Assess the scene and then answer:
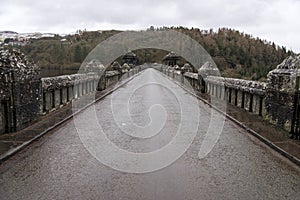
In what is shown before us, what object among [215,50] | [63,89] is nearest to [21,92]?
[63,89]

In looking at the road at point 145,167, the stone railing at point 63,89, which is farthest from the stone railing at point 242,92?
the stone railing at point 63,89

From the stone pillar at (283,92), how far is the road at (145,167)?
985mm

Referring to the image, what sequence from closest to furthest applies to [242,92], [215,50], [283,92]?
[283,92] → [242,92] → [215,50]

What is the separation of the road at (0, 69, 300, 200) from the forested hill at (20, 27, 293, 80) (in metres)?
33.6

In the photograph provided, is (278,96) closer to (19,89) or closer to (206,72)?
(19,89)

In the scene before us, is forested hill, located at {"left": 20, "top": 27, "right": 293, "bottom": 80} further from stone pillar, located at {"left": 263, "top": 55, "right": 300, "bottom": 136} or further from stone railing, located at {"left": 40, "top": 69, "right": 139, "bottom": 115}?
stone pillar, located at {"left": 263, "top": 55, "right": 300, "bottom": 136}

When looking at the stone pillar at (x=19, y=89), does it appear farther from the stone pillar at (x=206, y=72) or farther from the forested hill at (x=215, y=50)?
the forested hill at (x=215, y=50)

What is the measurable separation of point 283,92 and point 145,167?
14.4 ft

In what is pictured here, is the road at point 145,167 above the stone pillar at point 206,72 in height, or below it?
below

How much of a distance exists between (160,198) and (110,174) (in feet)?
3.88

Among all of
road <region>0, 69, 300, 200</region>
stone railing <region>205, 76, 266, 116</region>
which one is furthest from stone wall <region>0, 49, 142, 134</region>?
stone railing <region>205, 76, 266, 116</region>

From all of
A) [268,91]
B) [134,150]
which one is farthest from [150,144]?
[268,91]

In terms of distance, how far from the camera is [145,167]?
533 centimetres

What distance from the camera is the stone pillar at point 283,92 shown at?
7.51 metres
